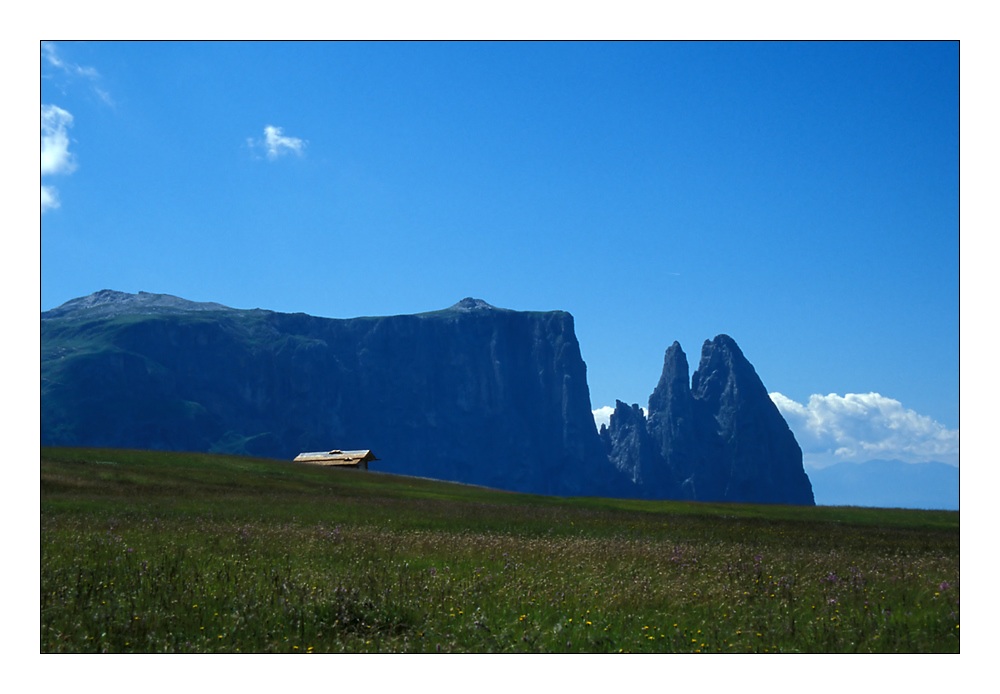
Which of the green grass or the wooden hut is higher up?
the green grass

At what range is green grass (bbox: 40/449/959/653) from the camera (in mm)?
11188

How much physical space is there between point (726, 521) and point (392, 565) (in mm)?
24047

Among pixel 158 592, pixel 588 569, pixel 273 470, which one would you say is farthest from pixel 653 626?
pixel 273 470

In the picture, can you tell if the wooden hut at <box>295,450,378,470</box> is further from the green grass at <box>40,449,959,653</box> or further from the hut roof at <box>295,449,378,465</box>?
the green grass at <box>40,449,959,653</box>

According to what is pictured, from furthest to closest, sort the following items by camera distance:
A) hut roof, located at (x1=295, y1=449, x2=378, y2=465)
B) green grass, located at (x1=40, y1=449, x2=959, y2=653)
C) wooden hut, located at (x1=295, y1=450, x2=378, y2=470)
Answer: hut roof, located at (x1=295, y1=449, x2=378, y2=465)
wooden hut, located at (x1=295, y1=450, x2=378, y2=470)
green grass, located at (x1=40, y1=449, x2=959, y2=653)

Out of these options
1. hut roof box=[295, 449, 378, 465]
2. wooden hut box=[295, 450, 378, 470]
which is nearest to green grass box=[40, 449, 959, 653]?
wooden hut box=[295, 450, 378, 470]

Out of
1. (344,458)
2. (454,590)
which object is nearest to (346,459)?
(344,458)

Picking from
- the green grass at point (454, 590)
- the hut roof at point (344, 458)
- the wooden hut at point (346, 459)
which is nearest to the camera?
the green grass at point (454, 590)

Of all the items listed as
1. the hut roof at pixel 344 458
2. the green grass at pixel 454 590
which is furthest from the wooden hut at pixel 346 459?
the green grass at pixel 454 590

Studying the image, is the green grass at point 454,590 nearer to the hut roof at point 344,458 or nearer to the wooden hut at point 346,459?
the wooden hut at point 346,459

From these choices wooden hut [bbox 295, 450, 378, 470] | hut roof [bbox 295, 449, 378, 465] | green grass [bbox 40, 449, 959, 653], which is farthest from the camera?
hut roof [bbox 295, 449, 378, 465]

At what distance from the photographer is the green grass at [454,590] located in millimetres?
11188
